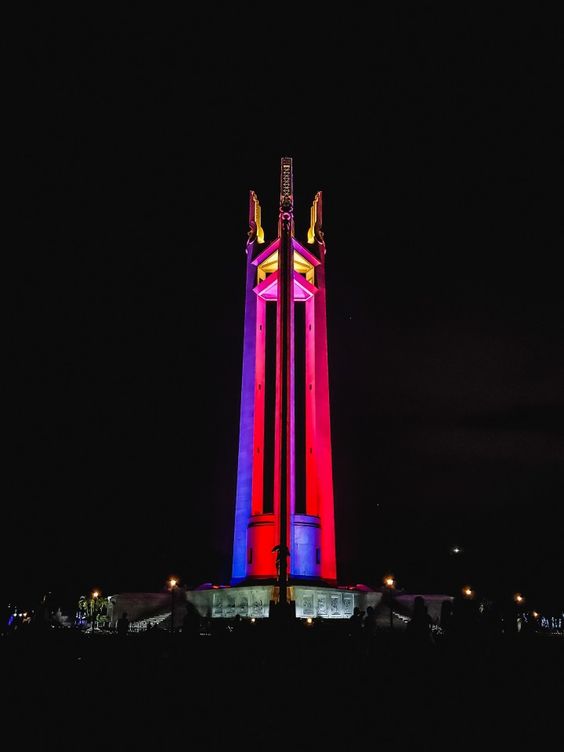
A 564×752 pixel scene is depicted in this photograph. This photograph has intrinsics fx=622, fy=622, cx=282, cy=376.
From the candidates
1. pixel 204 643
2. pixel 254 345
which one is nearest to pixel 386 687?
pixel 204 643

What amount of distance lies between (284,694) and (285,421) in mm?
25847

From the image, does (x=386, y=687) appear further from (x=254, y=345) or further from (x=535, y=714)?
(x=254, y=345)

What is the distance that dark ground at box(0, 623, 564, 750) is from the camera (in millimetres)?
6219

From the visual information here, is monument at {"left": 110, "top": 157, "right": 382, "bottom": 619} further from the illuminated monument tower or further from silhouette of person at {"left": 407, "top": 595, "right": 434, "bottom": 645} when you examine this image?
silhouette of person at {"left": 407, "top": 595, "right": 434, "bottom": 645}

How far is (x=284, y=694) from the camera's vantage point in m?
7.95

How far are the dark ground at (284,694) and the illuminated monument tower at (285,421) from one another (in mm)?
17281

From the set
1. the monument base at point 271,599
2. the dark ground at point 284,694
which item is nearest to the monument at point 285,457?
the monument base at point 271,599

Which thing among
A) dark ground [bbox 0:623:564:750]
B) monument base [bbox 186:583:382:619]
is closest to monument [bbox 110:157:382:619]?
monument base [bbox 186:583:382:619]

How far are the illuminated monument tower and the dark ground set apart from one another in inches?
680

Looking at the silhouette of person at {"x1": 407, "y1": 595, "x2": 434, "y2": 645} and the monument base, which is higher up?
the monument base

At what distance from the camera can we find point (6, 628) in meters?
17.4

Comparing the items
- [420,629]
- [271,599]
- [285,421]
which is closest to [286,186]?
[285,421]

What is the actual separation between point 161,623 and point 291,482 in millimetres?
9457

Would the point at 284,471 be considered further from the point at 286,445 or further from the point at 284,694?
the point at 284,694
